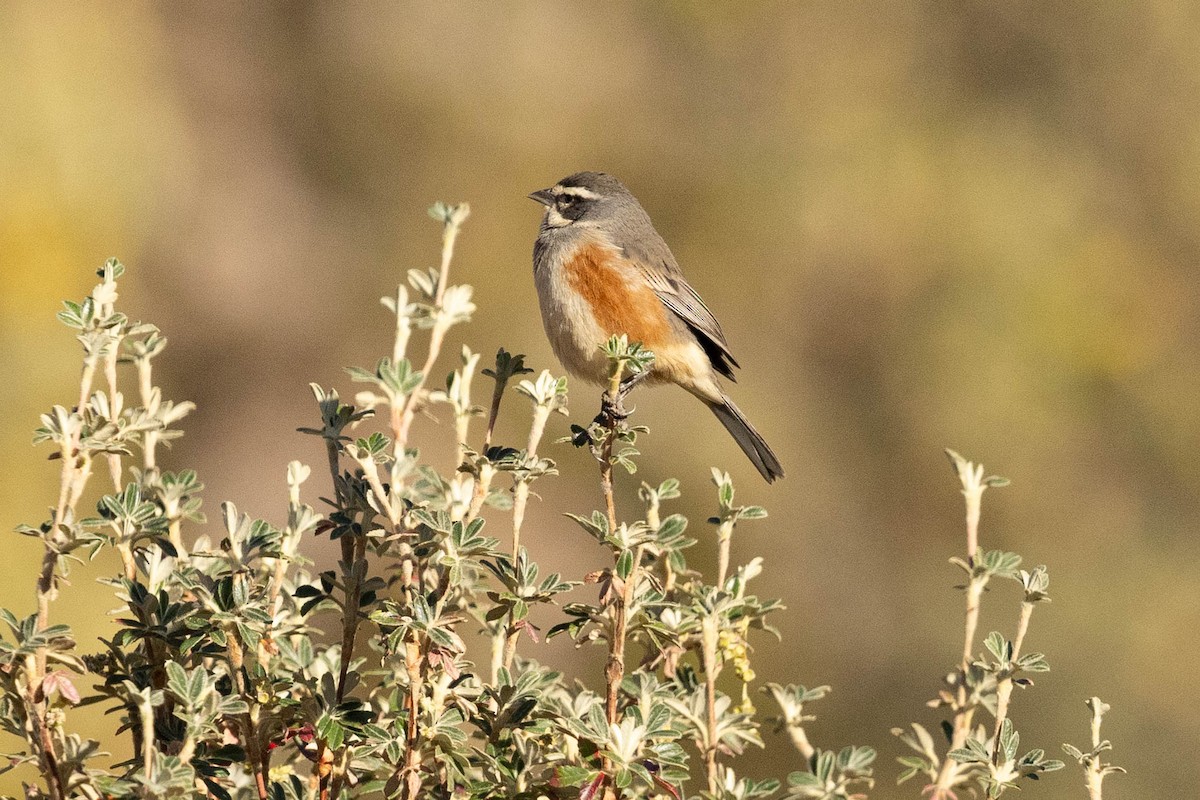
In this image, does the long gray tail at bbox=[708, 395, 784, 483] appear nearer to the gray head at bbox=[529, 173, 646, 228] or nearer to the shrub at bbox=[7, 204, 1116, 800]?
the gray head at bbox=[529, 173, 646, 228]

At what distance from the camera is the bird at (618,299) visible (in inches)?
215

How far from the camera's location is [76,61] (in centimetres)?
745

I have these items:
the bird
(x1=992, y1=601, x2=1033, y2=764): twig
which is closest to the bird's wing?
the bird

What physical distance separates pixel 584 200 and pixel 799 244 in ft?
10.8

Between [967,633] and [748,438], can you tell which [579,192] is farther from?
[967,633]

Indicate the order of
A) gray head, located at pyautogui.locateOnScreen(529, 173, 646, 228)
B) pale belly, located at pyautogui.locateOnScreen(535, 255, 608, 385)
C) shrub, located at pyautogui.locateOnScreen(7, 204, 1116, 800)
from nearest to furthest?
shrub, located at pyautogui.locateOnScreen(7, 204, 1116, 800)
pale belly, located at pyautogui.locateOnScreen(535, 255, 608, 385)
gray head, located at pyautogui.locateOnScreen(529, 173, 646, 228)

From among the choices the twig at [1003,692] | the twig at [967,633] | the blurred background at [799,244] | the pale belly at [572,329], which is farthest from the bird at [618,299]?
the twig at [1003,692]

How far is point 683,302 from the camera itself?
591cm

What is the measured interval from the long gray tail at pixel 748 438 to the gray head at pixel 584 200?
106 centimetres

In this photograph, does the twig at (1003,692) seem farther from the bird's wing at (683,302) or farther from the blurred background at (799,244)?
the blurred background at (799,244)

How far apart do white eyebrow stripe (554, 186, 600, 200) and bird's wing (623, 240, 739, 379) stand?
36 cm

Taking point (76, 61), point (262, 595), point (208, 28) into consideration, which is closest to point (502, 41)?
point (208, 28)

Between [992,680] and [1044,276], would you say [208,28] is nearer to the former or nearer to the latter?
[1044,276]

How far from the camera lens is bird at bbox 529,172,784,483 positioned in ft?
17.9
